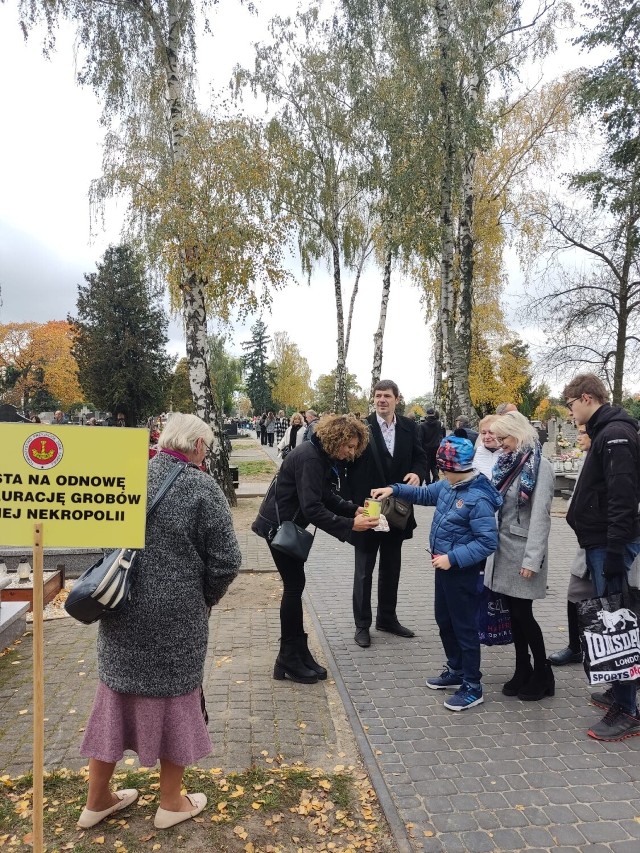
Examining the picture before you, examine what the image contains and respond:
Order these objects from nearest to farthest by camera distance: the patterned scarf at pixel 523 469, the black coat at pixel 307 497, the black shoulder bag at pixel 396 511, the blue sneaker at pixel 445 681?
the patterned scarf at pixel 523 469 < the black coat at pixel 307 497 < the blue sneaker at pixel 445 681 < the black shoulder bag at pixel 396 511

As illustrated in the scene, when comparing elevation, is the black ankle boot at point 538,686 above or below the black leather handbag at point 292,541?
below

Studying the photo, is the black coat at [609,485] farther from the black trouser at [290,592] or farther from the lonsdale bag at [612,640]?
the black trouser at [290,592]

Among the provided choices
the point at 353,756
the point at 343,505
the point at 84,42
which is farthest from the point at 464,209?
the point at 353,756

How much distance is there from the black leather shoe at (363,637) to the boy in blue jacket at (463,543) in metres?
1.09

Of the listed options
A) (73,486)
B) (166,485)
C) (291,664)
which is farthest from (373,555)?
(73,486)

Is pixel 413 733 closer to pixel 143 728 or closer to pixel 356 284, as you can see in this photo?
pixel 143 728

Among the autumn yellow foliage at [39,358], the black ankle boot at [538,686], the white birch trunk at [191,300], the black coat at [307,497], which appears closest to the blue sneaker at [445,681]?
the black ankle boot at [538,686]

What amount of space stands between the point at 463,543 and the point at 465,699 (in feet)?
3.40

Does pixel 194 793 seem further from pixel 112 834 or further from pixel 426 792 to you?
pixel 426 792

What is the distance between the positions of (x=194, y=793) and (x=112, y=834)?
16.0 inches

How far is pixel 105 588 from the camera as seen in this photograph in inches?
95.7

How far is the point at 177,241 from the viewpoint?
436 inches

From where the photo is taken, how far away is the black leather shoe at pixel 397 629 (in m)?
5.45

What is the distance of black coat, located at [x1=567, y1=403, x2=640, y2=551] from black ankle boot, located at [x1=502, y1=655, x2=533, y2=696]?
0.98 metres
